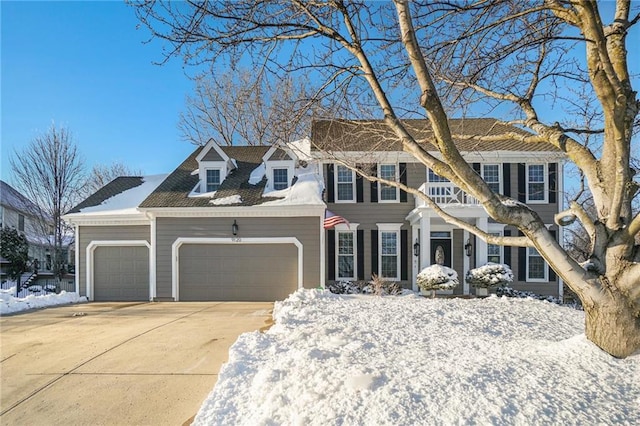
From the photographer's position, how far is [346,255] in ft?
46.4

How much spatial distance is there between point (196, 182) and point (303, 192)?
4.18 m

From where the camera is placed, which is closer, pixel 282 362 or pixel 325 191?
pixel 282 362

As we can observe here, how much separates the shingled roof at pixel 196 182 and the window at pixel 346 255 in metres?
3.40

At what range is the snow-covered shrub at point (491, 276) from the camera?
38.9ft

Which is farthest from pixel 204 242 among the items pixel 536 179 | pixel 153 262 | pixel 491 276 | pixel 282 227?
pixel 536 179

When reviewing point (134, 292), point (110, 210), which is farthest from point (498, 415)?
point (110, 210)

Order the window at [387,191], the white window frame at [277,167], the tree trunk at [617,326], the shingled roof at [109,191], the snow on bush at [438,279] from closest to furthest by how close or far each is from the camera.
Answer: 1. the tree trunk at [617,326]
2. the snow on bush at [438,279]
3. the white window frame at [277,167]
4. the shingled roof at [109,191]
5. the window at [387,191]

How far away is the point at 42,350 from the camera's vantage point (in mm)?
5816

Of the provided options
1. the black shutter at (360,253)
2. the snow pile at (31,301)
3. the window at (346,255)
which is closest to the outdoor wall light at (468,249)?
the black shutter at (360,253)

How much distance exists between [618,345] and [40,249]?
33202 mm

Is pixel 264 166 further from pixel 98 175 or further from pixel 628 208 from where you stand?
pixel 98 175

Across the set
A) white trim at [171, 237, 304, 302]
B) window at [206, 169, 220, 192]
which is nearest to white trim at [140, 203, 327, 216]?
white trim at [171, 237, 304, 302]

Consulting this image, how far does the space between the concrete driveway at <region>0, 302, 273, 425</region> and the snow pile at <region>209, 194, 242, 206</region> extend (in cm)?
439

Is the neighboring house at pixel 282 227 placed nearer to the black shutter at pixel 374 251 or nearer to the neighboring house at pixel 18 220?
the black shutter at pixel 374 251
